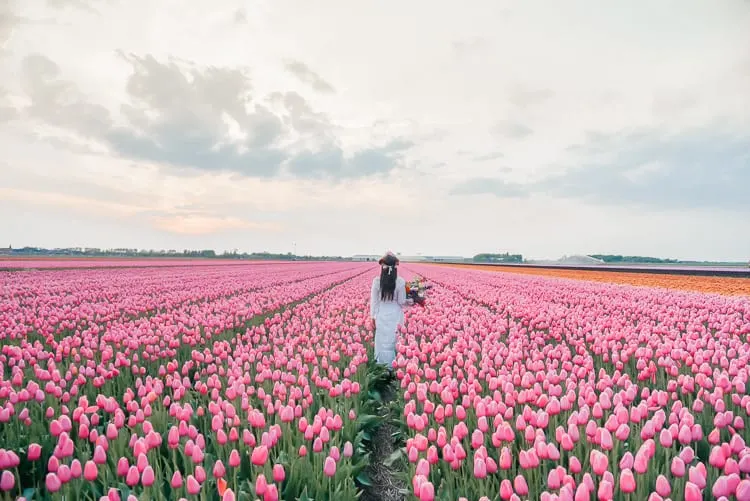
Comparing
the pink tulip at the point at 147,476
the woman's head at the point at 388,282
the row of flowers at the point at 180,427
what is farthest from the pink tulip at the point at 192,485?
the woman's head at the point at 388,282

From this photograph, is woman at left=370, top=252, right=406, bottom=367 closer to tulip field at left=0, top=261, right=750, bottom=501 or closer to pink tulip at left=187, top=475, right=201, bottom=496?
tulip field at left=0, top=261, right=750, bottom=501

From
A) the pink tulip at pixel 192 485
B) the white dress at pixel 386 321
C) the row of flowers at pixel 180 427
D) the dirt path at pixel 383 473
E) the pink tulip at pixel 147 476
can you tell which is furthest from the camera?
the white dress at pixel 386 321

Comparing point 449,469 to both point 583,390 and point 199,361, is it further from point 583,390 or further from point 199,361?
point 199,361

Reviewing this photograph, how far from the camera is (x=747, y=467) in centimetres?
301

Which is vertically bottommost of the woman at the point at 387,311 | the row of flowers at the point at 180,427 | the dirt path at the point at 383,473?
A: the dirt path at the point at 383,473

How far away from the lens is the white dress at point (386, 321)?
7812 mm

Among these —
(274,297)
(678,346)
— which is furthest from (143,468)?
(274,297)

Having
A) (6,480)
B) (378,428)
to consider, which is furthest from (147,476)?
(378,428)

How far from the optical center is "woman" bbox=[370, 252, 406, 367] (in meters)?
7.81

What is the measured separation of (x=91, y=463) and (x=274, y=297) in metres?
12.4

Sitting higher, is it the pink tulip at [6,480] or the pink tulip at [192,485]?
the pink tulip at [192,485]

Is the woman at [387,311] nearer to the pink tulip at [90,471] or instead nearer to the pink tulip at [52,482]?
the pink tulip at [90,471]

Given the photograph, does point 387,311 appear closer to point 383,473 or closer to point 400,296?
point 400,296

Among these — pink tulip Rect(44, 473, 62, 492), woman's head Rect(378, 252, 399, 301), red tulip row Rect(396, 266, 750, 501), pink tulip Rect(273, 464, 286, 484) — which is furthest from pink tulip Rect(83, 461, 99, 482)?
woman's head Rect(378, 252, 399, 301)
